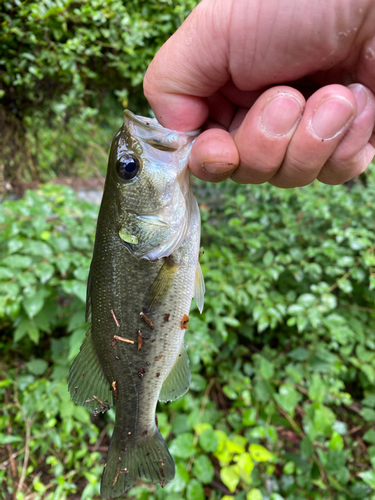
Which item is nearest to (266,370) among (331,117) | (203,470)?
(203,470)

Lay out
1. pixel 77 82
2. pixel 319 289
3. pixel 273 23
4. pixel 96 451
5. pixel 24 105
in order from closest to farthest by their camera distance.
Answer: pixel 273 23, pixel 319 289, pixel 96 451, pixel 77 82, pixel 24 105

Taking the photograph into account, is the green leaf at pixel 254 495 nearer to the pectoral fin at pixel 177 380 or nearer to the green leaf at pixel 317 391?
the green leaf at pixel 317 391

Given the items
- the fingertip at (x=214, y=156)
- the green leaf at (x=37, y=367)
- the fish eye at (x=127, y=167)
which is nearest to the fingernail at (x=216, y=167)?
the fingertip at (x=214, y=156)

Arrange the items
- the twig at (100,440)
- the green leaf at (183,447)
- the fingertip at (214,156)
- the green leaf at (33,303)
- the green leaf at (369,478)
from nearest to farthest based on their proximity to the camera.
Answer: the fingertip at (214,156)
the green leaf at (369,478)
the green leaf at (183,447)
the green leaf at (33,303)
the twig at (100,440)

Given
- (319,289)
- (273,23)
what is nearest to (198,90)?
(273,23)

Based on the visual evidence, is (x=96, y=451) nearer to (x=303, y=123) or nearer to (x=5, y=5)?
(x=303, y=123)

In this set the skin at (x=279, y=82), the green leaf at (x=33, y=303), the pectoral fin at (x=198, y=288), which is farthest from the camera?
the green leaf at (x=33, y=303)
